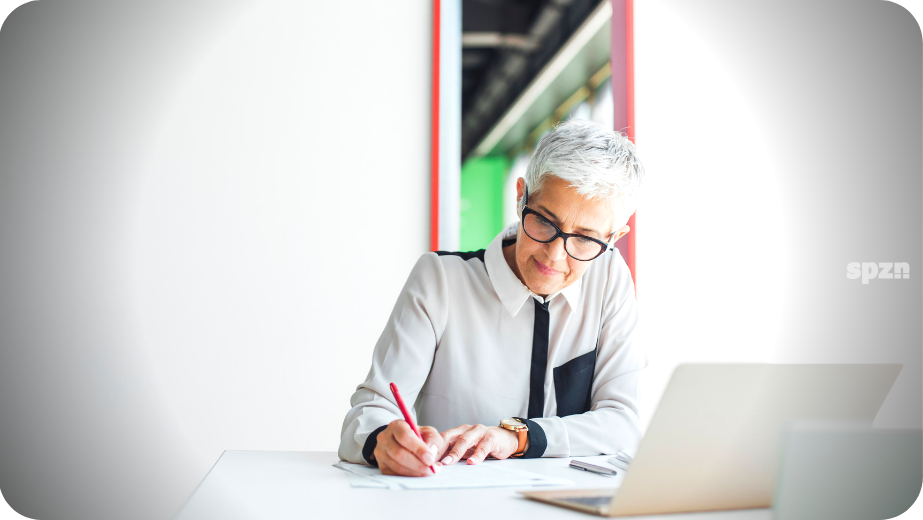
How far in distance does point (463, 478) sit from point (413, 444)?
0.33ft

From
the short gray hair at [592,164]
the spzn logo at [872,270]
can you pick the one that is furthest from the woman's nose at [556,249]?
the spzn logo at [872,270]

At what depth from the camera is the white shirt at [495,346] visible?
1571mm

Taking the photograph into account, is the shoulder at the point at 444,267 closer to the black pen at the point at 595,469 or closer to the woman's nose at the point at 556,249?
the woman's nose at the point at 556,249

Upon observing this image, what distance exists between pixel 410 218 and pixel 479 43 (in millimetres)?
5723

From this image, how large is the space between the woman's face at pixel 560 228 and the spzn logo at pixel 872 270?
1.65m

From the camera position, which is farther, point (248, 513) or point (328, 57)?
point (328, 57)

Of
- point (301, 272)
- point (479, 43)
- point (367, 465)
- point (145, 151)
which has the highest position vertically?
point (479, 43)

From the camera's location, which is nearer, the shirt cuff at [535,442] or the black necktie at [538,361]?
the shirt cuff at [535,442]

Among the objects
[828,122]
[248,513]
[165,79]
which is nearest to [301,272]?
[165,79]

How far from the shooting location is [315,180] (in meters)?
2.66

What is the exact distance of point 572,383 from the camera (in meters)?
1.66

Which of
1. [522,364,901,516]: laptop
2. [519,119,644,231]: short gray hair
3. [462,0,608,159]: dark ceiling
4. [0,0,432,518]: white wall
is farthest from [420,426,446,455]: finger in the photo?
[462,0,608,159]: dark ceiling

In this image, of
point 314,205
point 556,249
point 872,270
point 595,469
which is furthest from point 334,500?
point 872,270

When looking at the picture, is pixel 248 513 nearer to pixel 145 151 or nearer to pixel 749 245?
pixel 145 151
